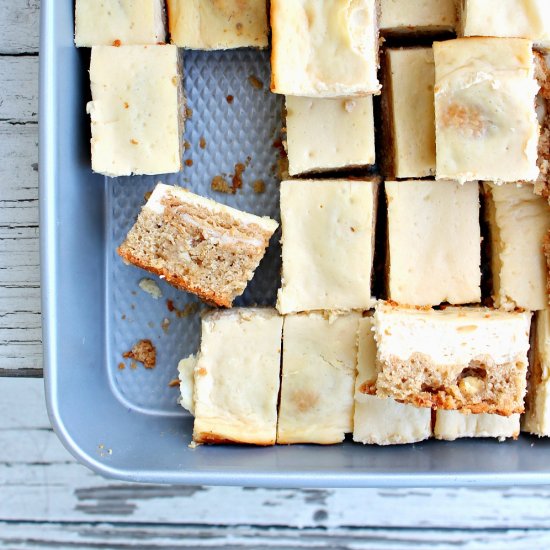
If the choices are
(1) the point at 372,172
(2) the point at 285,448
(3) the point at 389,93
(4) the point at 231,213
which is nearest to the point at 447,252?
(1) the point at 372,172

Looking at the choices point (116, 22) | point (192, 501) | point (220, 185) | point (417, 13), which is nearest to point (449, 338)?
point (220, 185)

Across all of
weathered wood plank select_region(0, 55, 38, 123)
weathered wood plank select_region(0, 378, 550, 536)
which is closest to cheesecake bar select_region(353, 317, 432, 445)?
weathered wood plank select_region(0, 378, 550, 536)

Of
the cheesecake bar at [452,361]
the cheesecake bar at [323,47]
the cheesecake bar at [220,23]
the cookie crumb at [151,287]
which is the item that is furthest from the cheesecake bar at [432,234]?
the cookie crumb at [151,287]

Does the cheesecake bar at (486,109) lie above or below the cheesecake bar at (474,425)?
above

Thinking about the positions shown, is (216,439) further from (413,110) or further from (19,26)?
(19,26)

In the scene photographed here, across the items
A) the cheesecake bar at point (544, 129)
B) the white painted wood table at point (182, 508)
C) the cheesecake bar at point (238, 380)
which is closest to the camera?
the cheesecake bar at point (544, 129)

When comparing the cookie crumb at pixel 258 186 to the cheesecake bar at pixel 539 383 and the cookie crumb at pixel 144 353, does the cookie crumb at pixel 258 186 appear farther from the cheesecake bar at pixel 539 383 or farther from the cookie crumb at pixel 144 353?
the cheesecake bar at pixel 539 383

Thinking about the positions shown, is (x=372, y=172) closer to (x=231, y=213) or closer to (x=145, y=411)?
(x=231, y=213)

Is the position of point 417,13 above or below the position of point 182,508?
above
